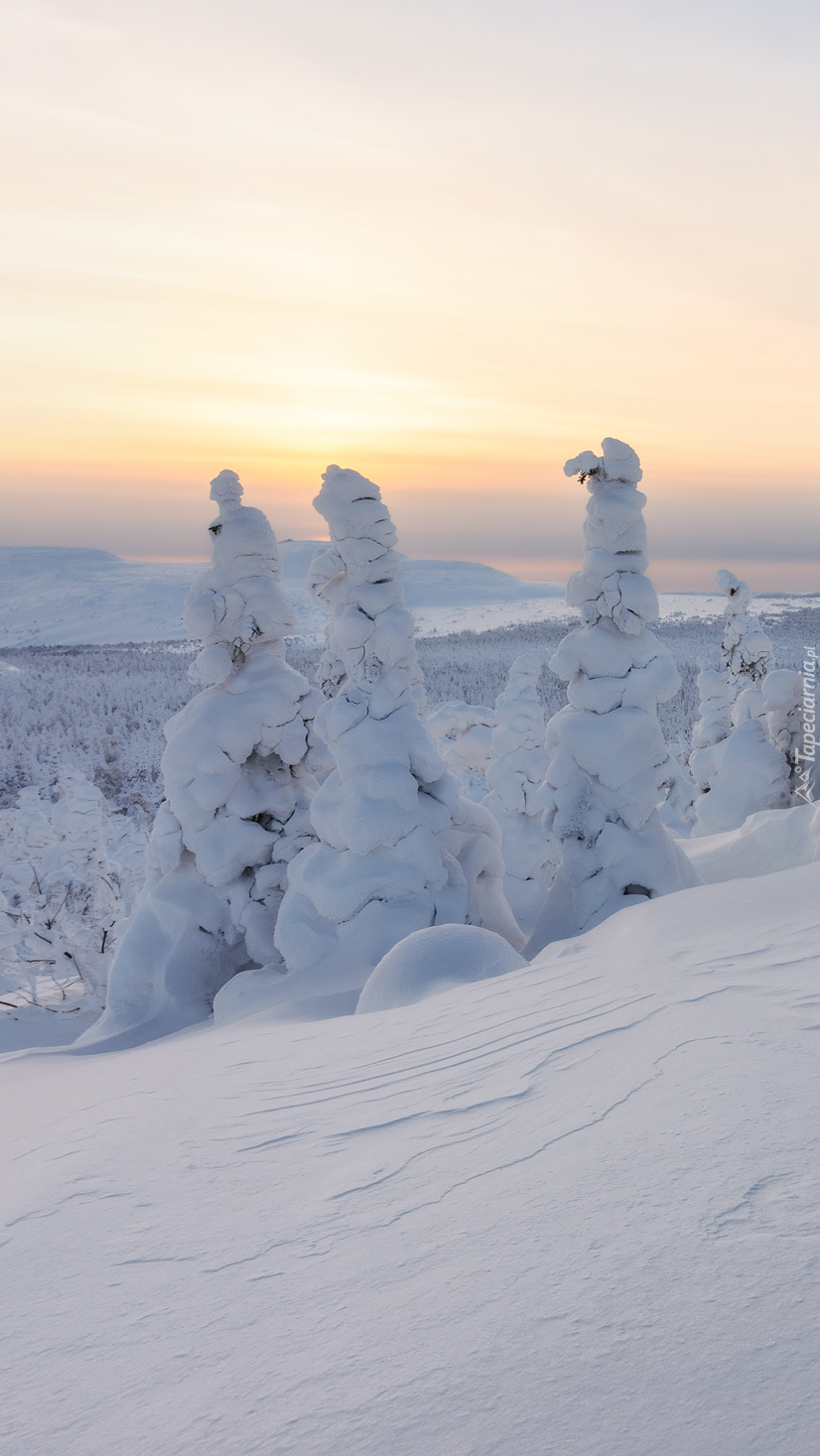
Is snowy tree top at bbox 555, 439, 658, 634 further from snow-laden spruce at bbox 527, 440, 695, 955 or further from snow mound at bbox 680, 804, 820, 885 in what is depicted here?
snow mound at bbox 680, 804, 820, 885

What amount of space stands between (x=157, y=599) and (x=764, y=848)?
126403mm

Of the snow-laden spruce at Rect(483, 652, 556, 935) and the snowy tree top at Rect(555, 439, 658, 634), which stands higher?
the snowy tree top at Rect(555, 439, 658, 634)

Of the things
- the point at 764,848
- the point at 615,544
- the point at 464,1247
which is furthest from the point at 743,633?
the point at 464,1247

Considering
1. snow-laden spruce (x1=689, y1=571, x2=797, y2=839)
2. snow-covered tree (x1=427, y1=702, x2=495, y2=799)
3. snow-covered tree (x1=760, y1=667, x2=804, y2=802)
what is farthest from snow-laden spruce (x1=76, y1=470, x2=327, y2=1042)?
snow-covered tree (x1=427, y1=702, x2=495, y2=799)

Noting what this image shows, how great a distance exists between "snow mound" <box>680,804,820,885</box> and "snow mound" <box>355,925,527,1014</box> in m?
4.93

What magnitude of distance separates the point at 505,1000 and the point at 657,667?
23.0 feet

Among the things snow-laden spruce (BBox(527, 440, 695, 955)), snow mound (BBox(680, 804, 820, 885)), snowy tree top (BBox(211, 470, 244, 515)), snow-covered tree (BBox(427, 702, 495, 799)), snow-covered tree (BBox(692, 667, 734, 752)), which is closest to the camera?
snow mound (BBox(680, 804, 820, 885))

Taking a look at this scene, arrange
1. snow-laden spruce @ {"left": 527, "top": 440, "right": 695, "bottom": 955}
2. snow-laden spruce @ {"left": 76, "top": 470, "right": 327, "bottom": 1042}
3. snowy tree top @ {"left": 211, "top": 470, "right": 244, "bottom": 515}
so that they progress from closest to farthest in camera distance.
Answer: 1. snow-laden spruce @ {"left": 527, "top": 440, "right": 695, "bottom": 955}
2. snow-laden spruce @ {"left": 76, "top": 470, "right": 327, "bottom": 1042}
3. snowy tree top @ {"left": 211, "top": 470, "right": 244, "bottom": 515}

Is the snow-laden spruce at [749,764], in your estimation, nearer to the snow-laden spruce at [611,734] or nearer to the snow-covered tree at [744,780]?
the snow-covered tree at [744,780]

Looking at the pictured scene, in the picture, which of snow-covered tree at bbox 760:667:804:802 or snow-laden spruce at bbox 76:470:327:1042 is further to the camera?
snow-covered tree at bbox 760:667:804:802

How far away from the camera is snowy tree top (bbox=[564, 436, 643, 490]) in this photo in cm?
1066

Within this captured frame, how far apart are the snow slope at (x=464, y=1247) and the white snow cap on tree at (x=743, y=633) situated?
Result: 57.6 ft

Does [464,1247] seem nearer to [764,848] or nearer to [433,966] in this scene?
[433,966]

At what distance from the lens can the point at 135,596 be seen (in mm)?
132500
